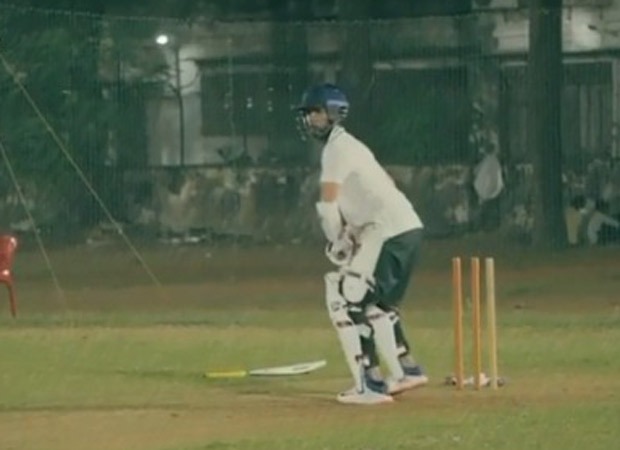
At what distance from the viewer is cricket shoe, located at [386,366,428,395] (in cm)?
1602

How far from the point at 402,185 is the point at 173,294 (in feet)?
13.2

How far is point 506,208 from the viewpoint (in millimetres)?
31656

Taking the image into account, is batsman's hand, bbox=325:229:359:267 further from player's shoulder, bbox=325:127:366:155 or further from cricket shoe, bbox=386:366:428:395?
cricket shoe, bbox=386:366:428:395

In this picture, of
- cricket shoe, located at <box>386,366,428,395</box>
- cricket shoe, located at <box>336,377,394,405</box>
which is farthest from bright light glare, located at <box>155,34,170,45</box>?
cricket shoe, located at <box>336,377,394,405</box>

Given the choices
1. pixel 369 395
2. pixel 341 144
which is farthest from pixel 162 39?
pixel 369 395

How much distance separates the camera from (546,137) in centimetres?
3152

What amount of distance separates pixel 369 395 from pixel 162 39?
17.2 m

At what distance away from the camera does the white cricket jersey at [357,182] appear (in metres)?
15.6

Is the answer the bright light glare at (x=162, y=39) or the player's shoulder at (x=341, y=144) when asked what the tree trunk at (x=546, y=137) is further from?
the player's shoulder at (x=341, y=144)

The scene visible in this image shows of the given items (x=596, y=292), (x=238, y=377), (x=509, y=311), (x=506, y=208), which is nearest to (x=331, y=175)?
(x=238, y=377)

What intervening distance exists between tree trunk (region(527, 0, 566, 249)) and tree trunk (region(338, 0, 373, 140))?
2.10 meters

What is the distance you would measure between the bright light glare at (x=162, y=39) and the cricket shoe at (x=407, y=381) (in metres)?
16.4

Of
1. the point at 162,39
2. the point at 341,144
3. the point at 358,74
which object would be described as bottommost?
the point at 341,144

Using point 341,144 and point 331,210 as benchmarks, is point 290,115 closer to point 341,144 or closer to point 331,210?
point 341,144
